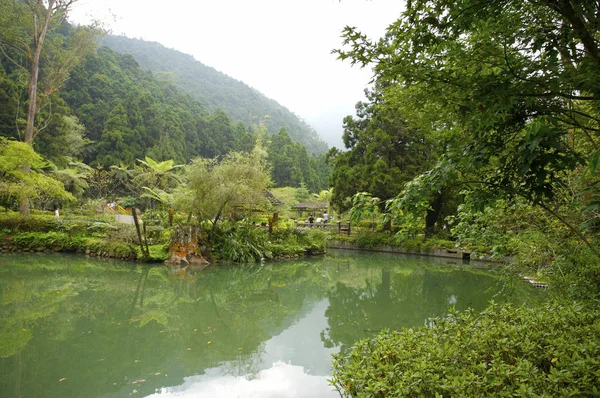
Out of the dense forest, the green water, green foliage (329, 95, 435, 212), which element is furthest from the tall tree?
the dense forest

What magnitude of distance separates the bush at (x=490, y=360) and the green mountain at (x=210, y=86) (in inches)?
1997

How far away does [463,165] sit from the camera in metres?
1.86

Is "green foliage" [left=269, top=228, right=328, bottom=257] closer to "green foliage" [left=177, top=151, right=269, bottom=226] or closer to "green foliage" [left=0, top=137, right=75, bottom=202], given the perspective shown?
"green foliage" [left=177, top=151, right=269, bottom=226]

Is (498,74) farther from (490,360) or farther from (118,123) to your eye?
(118,123)

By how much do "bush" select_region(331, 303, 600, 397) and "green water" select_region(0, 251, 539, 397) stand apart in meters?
1.25

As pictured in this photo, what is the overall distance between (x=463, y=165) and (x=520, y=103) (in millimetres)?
374

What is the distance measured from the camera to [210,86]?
6331 centimetres

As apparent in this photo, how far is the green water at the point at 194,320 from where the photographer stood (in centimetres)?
360

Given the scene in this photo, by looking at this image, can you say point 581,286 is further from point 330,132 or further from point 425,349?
point 330,132

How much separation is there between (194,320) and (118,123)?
24.9m

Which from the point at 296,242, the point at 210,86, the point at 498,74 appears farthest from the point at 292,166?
the point at 498,74

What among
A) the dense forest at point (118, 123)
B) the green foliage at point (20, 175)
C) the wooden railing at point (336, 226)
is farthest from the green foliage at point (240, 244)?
the dense forest at point (118, 123)

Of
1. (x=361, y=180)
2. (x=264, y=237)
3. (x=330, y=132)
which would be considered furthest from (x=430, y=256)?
(x=330, y=132)

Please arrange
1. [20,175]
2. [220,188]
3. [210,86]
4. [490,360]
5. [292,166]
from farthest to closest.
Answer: [210,86] → [292,166] → [20,175] → [220,188] → [490,360]
